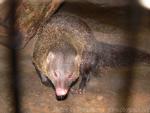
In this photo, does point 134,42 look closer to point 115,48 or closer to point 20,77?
point 115,48

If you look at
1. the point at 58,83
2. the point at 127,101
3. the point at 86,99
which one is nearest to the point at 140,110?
the point at 127,101

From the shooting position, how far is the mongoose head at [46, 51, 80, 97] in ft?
11.1

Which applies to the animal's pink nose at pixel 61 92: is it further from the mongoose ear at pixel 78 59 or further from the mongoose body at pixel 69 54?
the mongoose ear at pixel 78 59

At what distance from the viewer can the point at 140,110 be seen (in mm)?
3434

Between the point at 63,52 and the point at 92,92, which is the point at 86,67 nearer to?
the point at 92,92

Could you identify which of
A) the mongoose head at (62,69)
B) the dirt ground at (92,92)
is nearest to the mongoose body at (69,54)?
the mongoose head at (62,69)

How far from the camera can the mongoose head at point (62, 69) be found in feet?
11.1

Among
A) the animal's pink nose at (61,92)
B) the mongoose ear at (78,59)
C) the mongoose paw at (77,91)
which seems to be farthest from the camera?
the mongoose paw at (77,91)

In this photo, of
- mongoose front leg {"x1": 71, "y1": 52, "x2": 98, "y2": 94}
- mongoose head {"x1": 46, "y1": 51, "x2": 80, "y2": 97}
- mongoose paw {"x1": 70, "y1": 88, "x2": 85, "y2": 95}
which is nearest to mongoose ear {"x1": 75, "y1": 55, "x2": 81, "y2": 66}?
mongoose head {"x1": 46, "y1": 51, "x2": 80, "y2": 97}

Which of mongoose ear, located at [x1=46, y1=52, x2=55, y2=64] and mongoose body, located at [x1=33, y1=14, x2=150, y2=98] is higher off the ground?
mongoose ear, located at [x1=46, y1=52, x2=55, y2=64]

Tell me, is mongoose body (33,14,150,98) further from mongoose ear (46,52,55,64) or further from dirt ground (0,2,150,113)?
dirt ground (0,2,150,113)

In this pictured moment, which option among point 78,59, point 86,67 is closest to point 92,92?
point 86,67

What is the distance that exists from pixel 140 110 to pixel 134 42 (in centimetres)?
140

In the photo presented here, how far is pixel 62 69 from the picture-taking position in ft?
11.1
